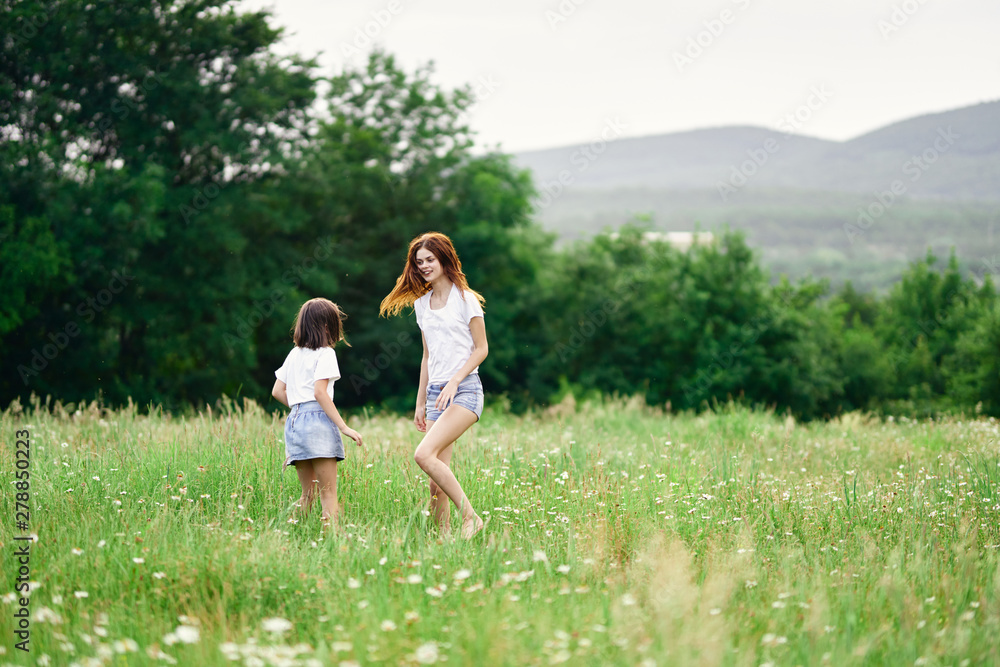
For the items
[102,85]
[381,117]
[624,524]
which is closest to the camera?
[624,524]

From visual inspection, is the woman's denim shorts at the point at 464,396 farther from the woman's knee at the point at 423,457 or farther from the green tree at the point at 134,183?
the green tree at the point at 134,183

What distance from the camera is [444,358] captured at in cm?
479

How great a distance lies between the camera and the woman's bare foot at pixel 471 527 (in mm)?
4433

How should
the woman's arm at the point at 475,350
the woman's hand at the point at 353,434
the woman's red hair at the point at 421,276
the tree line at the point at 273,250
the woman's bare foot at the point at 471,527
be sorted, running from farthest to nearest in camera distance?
1. the tree line at the point at 273,250
2. the woman's red hair at the point at 421,276
3. the woman's arm at the point at 475,350
4. the woman's bare foot at the point at 471,527
5. the woman's hand at the point at 353,434

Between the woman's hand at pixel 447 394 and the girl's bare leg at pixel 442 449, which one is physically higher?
the woman's hand at pixel 447 394

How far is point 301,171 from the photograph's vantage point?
25406 mm

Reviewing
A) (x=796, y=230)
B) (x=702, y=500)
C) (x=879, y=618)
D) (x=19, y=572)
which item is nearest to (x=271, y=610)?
(x=19, y=572)

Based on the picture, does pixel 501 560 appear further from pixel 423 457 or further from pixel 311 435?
pixel 311 435

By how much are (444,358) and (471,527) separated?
3.56 ft

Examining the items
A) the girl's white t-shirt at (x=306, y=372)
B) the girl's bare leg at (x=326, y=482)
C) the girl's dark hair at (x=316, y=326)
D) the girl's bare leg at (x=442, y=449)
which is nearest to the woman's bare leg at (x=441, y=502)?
the girl's bare leg at (x=442, y=449)

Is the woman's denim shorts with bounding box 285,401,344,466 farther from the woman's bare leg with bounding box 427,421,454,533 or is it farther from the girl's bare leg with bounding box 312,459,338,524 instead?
the woman's bare leg with bounding box 427,421,454,533

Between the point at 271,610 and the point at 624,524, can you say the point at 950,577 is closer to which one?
the point at 624,524

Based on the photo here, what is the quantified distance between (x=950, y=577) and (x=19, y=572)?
15.8ft

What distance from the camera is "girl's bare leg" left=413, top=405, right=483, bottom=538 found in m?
4.57
